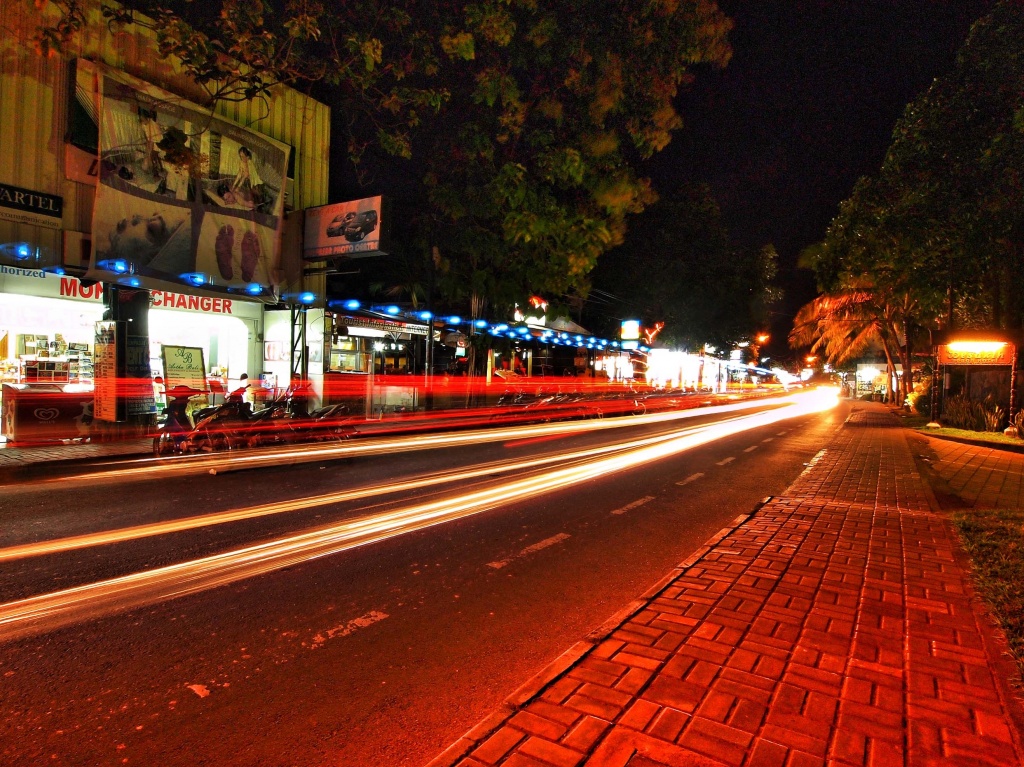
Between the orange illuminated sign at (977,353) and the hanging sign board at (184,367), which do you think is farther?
the orange illuminated sign at (977,353)

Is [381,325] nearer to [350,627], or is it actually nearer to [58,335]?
[58,335]

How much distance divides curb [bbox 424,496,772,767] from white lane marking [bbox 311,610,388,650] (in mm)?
1366

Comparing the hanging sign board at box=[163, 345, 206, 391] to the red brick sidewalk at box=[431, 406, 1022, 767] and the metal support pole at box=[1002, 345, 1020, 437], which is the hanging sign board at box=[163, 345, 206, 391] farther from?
the metal support pole at box=[1002, 345, 1020, 437]

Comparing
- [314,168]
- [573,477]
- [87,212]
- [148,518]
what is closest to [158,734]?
[148,518]

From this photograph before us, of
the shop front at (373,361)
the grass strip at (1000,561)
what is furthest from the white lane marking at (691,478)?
the shop front at (373,361)

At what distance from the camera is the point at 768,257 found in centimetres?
4359

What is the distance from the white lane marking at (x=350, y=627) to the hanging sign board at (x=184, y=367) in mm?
13396

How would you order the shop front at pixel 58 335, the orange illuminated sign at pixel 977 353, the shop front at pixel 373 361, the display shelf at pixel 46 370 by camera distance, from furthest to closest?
the shop front at pixel 373 361 → the orange illuminated sign at pixel 977 353 → the display shelf at pixel 46 370 → the shop front at pixel 58 335

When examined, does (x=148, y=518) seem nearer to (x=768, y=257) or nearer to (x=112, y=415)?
(x=112, y=415)

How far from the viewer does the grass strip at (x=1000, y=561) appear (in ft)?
13.2

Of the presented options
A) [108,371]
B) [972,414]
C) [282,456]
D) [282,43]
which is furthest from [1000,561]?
[972,414]

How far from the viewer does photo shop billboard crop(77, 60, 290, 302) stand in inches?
526

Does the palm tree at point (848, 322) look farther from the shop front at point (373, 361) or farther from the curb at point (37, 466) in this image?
the curb at point (37, 466)

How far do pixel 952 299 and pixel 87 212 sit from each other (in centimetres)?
2331
